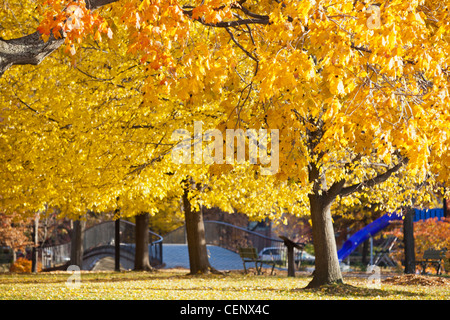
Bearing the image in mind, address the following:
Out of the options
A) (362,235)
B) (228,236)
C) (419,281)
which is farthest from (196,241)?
(228,236)

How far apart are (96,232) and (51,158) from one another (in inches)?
738

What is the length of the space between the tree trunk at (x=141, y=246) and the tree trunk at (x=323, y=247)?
1083 centimetres

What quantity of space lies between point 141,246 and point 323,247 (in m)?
11.3

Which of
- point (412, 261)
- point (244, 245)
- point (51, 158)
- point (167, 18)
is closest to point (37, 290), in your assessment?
point (51, 158)

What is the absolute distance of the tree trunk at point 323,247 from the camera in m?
14.1

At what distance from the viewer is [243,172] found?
16.0m

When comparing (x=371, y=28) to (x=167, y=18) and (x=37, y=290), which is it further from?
(x=37, y=290)

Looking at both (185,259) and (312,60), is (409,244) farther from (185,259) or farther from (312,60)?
(185,259)

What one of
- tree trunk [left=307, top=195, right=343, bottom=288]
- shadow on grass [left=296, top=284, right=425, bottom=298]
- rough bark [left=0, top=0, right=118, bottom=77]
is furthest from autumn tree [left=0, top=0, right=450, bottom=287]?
tree trunk [left=307, top=195, right=343, bottom=288]

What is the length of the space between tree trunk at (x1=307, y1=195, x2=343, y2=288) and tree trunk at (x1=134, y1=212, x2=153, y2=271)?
10827 mm

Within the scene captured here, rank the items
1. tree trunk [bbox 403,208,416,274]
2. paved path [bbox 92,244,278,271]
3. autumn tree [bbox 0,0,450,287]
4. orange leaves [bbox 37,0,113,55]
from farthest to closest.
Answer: paved path [bbox 92,244,278,271], tree trunk [bbox 403,208,416,274], autumn tree [bbox 0,0,450,287], orange leaves [bbox 37,0,113,55]

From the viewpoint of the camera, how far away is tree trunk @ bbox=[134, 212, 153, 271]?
23.7 meters

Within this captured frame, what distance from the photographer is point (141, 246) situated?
23.8 m

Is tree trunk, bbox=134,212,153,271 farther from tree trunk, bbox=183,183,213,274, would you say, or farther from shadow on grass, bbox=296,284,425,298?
shadow on grass, bbox=296,284,425,298
